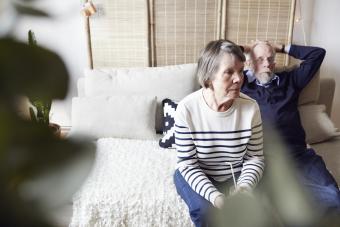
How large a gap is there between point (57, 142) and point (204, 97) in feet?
4.23

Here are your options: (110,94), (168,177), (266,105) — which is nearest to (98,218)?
(168,177)

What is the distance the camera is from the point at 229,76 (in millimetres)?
1401

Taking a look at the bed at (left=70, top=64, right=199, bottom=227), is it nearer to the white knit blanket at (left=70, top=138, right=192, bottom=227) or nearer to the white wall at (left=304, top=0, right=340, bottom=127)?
the white knit blanket at (left=70, top=138, right=192, bottom=227)

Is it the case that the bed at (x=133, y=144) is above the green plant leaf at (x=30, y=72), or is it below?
below

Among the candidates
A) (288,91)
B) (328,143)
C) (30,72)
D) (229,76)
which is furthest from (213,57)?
(30,72)

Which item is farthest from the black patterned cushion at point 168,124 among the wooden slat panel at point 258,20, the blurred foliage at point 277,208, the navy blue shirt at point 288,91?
the blurred foliage at point 277,208

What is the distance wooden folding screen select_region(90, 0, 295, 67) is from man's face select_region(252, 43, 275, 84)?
1.59 feet

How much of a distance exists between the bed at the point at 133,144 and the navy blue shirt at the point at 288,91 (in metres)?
0.46

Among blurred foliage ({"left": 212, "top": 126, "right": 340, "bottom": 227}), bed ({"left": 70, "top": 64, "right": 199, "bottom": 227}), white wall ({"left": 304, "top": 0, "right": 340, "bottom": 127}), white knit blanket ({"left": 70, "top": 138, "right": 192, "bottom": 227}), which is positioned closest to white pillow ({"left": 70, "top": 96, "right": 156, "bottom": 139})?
bed ({"left": 70, "top": 64, "right": 199, "bottom": 227})

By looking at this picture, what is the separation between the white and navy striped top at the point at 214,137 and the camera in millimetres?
1390

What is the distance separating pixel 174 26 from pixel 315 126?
43.1 inches

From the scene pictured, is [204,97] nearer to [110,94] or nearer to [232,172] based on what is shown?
[232,172]

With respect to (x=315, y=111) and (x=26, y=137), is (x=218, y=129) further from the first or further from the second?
(x=26, y=137)

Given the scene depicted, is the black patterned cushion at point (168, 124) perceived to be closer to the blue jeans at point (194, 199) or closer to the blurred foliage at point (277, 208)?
the blue jeans at point (194, 199)
